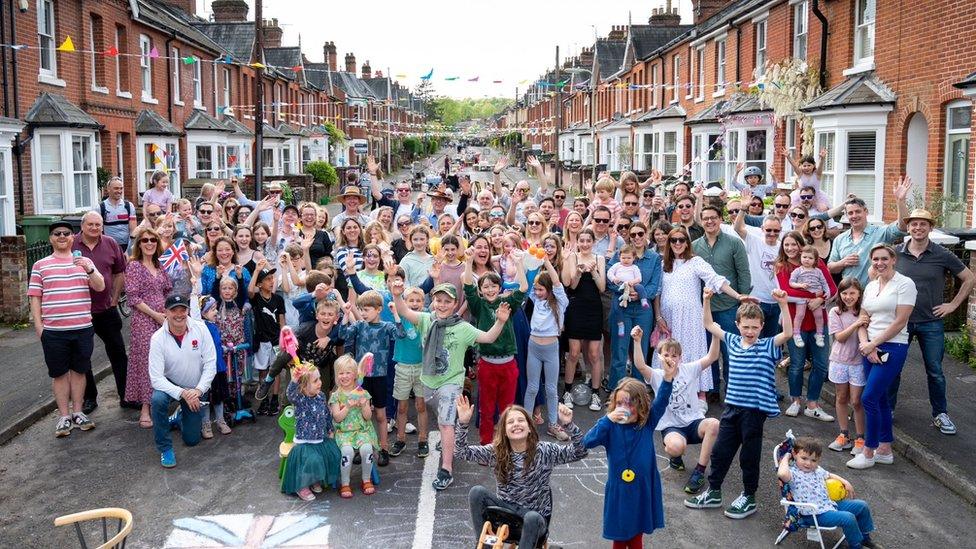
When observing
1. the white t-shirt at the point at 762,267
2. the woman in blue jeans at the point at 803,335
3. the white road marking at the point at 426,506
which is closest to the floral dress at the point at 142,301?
the white road marking at the point at 426,506

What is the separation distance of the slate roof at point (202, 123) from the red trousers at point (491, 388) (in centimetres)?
2511

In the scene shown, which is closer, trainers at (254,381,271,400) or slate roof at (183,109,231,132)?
trainers at (254,381,271,400)

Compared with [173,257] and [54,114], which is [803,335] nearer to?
[173,257]

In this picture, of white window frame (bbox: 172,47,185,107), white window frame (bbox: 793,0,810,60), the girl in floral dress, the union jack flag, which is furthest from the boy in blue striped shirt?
white window frame (bbox: 172,47,185,107)

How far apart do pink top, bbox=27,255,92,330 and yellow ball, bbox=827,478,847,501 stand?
7.08m

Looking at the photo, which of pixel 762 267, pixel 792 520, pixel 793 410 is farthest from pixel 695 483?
pixel 762 267

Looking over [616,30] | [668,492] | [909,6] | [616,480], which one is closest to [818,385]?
[668,492]

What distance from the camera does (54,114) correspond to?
19516mm

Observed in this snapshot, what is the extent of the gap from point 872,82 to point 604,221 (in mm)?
11261

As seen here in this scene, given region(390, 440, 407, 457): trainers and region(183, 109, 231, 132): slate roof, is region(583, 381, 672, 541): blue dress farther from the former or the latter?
region(183, 109, 231, 132): slate roof

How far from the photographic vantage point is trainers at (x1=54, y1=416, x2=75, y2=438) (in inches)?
338

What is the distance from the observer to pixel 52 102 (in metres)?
19.8

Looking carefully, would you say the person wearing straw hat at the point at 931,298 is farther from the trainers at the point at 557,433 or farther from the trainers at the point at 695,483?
the trainers at the point at 557,433

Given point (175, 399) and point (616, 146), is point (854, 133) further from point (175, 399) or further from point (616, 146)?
point (616, 146)
